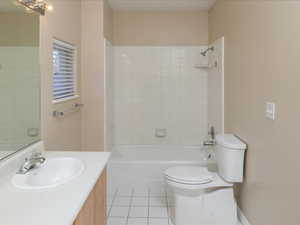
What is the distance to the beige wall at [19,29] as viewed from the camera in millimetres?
1678

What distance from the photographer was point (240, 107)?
2.69m

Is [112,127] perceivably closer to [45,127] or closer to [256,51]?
[45,127]

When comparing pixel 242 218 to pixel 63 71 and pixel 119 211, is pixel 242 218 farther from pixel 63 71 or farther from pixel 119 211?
pixel 63 71

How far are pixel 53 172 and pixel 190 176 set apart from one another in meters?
1.27

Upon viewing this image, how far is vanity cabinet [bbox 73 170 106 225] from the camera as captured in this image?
137 centimetres

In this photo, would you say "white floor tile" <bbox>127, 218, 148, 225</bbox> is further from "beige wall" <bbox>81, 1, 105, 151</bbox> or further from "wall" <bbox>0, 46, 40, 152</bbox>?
"wall" <bbox>0, 46, 40, 152</bbox>

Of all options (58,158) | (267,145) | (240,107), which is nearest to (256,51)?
(240,107)

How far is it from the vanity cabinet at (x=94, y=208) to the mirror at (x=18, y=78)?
57cm

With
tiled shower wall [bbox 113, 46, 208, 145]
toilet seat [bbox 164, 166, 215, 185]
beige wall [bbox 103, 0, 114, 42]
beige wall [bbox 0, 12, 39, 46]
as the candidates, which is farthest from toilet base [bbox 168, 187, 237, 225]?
beige wall [bbox 103, 0, 114, 42]

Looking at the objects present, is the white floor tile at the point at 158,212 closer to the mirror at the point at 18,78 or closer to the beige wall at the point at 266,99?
the beige wall at the point at 266,99

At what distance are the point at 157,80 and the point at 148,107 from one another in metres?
0.43

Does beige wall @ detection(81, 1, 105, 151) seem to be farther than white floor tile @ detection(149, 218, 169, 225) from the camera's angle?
Yes

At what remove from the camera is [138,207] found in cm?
304

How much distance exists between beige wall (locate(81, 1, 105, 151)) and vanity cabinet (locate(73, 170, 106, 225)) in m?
1.60
